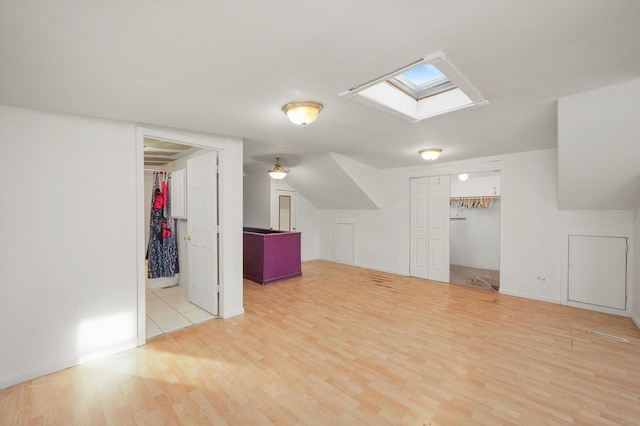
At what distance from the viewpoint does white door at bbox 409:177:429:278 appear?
5.61 meters

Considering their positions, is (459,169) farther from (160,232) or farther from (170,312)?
(160,232)

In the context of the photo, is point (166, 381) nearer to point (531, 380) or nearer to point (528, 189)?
point (531, 380)

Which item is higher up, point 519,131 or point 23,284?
point 519,131

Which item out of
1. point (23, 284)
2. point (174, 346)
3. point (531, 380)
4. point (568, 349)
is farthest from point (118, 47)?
point (568, 349)

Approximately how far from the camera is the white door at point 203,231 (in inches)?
141

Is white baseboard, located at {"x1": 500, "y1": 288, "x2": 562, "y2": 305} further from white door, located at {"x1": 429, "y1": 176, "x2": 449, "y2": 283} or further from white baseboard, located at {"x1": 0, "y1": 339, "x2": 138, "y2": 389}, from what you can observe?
white baseboard, located at {"x1": 0, "y1": 339, "x2": 138, "y2": 389}

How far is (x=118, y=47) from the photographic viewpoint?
59.1 inches

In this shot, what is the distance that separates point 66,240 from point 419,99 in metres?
3.69

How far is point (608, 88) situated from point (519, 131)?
Result: 3.78 feet

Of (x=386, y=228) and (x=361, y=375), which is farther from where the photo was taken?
(x=386, y=228)

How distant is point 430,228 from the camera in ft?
18.2

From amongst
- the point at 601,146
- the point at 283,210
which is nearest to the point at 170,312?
the point at 283,210

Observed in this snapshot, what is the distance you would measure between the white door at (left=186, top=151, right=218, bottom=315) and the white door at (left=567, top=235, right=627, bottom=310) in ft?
17.1

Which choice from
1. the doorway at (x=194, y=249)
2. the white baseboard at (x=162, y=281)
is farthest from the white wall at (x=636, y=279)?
the white baseboard at (x=162, y=281)
